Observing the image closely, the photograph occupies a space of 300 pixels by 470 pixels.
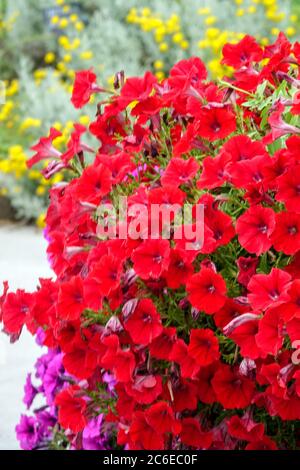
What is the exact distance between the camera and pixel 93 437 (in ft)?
6.88

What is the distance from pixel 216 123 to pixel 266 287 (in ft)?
1.42

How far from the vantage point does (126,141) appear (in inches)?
74.7

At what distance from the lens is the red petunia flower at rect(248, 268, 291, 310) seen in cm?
144

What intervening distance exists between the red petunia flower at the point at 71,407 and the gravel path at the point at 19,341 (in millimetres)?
1048

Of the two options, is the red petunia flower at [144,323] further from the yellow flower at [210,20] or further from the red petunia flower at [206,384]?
the yellow flower at [210,20]

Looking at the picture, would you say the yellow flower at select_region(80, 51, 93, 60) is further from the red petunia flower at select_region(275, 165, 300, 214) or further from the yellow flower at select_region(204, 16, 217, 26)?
the red petunia flower at select_region(275, 165, 300, 214)

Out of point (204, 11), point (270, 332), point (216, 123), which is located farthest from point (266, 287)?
point (204, 11)

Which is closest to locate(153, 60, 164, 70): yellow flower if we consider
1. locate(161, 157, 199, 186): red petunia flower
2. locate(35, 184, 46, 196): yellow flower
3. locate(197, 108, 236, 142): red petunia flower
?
locate(35, 184, 46, 196): yellow flower

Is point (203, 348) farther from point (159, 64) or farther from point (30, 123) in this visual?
point (159, 64)

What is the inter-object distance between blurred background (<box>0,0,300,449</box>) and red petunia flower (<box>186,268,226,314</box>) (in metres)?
3.34

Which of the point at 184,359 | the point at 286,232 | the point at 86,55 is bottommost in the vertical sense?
the point at 184,359

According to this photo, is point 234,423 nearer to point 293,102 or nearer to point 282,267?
point 282,267

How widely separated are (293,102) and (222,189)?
224 millimetres
